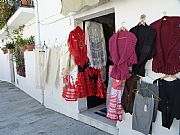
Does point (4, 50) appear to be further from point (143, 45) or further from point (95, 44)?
point (143, 45)

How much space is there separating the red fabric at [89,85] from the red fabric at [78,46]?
0.36m

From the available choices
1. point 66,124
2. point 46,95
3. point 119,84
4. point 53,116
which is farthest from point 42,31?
point 119,84

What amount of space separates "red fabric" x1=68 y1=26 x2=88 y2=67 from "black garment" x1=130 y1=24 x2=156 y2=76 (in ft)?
5.81

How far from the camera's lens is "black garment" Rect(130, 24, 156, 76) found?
11.5 feet

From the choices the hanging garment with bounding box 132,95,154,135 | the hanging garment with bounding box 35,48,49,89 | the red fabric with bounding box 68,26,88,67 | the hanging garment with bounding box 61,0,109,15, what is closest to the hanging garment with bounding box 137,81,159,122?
the hanging garment with bounding box 132,95,154,135

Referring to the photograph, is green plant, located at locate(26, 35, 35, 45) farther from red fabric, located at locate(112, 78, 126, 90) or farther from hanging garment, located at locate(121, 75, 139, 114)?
hanging garment, located at locate(121, 75, 139, 114)

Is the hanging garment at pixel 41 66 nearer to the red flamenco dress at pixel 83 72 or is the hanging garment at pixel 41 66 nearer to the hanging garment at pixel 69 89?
the hanging garment at pixel 69 89

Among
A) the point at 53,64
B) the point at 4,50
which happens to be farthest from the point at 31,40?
the point at 4,50

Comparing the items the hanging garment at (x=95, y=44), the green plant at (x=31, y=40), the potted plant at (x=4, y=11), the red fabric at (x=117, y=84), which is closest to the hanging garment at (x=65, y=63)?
the hanging garment at (x=95, y=44)

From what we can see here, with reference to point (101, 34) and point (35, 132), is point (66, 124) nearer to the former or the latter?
point (35, 132)

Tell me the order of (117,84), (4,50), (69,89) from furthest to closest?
(4,50)
(69,89)
(117,84)

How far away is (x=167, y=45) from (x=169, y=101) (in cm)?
88

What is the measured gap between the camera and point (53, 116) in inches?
244

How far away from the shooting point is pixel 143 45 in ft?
11.9
